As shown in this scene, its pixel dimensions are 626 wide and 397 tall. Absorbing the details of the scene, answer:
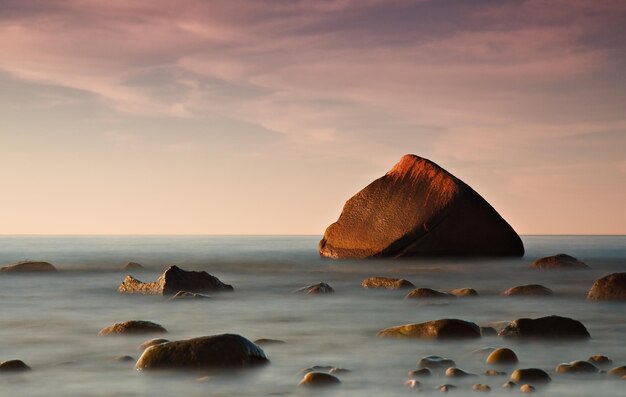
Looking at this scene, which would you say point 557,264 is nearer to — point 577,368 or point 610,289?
point 610,289

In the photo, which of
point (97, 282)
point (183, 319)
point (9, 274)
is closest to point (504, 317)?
point (183, 319)

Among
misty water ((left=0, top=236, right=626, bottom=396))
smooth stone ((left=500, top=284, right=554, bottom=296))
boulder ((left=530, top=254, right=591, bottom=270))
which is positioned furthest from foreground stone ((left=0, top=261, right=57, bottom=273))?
smooth stone ((left=500, top=284, right=554, bottom=296))

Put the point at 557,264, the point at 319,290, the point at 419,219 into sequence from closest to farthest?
the point at 319,290 → the point at 557,264 → the point at 419,219

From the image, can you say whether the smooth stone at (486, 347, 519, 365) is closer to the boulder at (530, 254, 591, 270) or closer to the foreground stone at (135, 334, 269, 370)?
the foreground stone at (135, 334, 269, 370)

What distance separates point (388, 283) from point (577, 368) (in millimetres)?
15377

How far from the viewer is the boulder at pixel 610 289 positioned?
2084 centimetres

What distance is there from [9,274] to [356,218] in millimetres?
18145

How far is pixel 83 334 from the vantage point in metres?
16.3

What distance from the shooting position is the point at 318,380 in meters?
10.4

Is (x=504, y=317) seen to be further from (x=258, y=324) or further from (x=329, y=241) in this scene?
(x=329, y=241)

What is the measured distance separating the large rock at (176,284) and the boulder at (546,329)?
11.2 meters

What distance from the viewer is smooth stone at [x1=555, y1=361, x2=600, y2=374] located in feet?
35.5

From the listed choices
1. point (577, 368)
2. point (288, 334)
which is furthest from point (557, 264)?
point (577, 368)

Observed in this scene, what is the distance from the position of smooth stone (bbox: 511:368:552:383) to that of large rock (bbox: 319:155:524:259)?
33.6 meters
